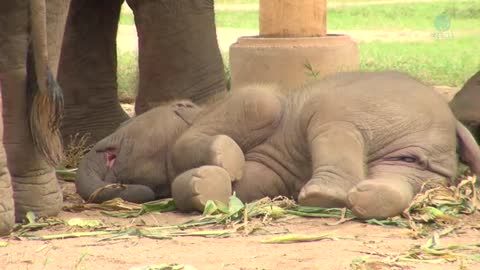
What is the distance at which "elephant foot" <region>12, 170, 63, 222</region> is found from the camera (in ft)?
16.5

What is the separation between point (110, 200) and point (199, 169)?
0.58 m

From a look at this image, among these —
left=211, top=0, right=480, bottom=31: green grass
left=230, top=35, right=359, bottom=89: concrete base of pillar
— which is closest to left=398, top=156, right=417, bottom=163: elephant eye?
left=230, top=35, right=359, bottom=89: concrete base of pillar

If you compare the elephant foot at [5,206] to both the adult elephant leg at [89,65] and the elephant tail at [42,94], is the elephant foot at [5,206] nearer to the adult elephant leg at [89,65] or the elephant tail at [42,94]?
the elephant tail at [42,94]

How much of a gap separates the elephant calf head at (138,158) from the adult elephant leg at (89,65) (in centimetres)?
167

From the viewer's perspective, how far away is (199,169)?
5.04 m

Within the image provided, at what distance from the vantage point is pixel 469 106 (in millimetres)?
6480

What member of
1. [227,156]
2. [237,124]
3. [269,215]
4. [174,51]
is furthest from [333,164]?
[174,51]

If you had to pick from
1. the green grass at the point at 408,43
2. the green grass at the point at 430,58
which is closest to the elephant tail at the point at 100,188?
the green grass at the point at 408,43

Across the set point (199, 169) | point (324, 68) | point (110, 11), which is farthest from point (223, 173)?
point (324, 68)

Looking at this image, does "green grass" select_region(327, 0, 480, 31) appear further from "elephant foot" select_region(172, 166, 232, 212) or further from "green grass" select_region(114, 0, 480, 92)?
"elephant foot" select_region(172, 166, 232, 212)

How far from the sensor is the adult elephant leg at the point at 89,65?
746 cm

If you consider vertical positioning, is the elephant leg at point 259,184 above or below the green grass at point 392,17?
above

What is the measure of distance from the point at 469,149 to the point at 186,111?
134 cm

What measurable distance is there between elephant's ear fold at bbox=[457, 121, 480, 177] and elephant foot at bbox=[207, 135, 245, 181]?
3.02ft
